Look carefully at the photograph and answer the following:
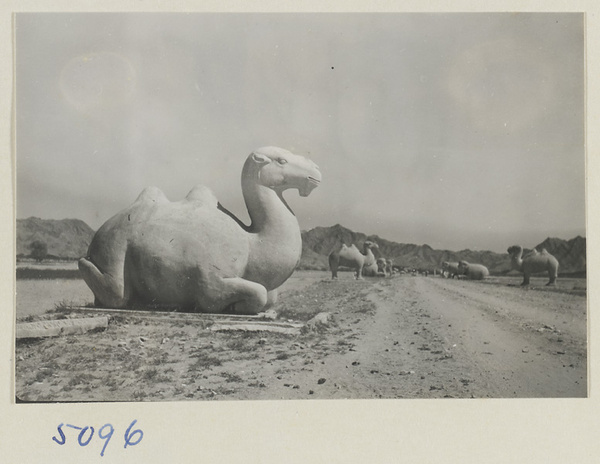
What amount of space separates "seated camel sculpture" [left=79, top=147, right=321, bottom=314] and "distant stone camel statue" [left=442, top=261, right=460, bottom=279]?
1891mm

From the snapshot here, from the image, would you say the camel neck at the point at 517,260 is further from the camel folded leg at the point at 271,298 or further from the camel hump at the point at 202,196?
the camel hump at the point at 202,196

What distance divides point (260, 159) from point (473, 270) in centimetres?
286

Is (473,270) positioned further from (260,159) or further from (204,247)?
(204,247)

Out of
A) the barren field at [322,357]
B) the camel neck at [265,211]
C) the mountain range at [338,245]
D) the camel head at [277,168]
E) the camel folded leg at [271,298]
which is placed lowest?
the barren field at [322,357]

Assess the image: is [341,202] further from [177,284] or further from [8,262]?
[8,262]

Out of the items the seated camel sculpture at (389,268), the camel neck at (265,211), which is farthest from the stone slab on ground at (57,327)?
the seated camel sculpture at (389,268)

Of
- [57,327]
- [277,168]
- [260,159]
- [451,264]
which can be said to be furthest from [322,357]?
Answer: [57,327]

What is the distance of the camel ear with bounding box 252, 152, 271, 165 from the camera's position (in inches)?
223

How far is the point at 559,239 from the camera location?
5.77m

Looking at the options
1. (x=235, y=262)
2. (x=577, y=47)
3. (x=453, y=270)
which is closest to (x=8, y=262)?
(x=235, y=262)

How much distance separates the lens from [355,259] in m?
7.47

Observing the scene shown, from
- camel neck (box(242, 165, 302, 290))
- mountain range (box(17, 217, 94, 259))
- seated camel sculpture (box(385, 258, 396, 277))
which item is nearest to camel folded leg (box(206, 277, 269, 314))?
camel neck (box(242, 165, 302, 290))

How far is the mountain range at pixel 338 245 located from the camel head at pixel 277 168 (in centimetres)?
64

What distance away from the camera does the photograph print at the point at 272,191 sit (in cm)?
528
